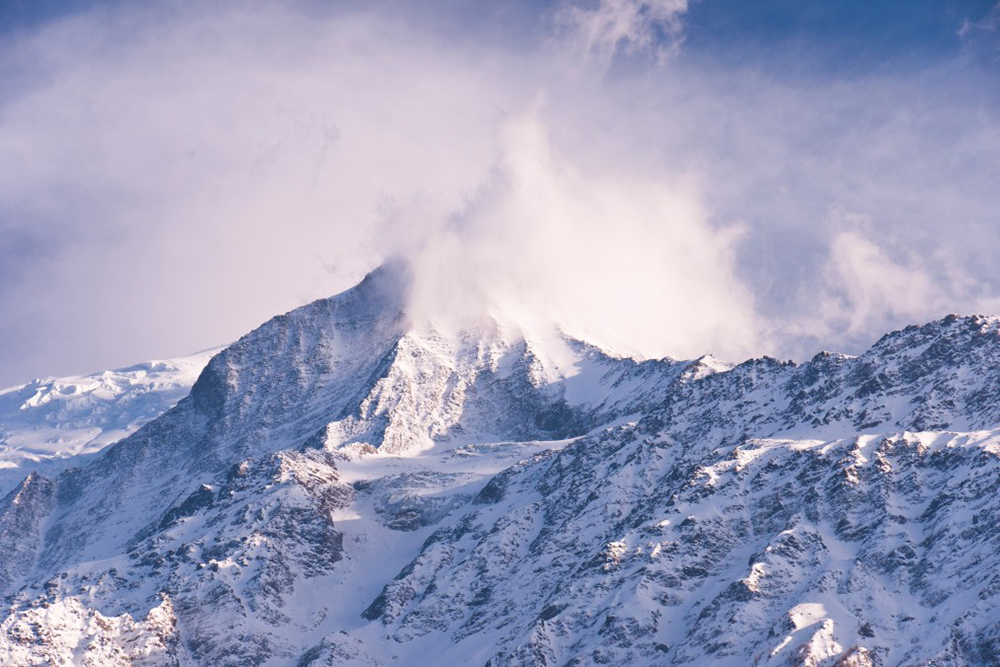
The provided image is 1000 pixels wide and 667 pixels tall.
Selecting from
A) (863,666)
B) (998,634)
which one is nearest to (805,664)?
(863,666)

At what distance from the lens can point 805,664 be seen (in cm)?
19938

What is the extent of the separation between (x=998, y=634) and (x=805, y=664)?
26253mm

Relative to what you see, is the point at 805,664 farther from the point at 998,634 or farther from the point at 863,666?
the point at 998,634

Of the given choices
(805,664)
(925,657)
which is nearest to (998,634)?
(925,657)

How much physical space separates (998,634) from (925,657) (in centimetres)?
1051

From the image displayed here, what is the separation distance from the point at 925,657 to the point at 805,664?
16.5 m

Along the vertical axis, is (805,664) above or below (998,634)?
below

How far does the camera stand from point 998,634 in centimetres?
19338

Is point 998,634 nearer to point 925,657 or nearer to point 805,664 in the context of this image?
point 925,657

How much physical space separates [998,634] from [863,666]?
742 inches

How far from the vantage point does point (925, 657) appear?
197750 mm

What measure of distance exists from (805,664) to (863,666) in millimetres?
8247

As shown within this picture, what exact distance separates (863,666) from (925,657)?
853 cm
